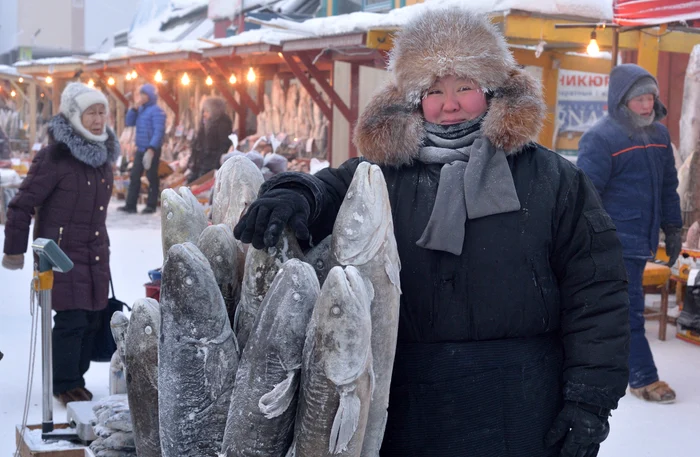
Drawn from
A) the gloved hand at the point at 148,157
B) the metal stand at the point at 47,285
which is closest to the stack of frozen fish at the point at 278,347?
the metal stand at the point at 47,285

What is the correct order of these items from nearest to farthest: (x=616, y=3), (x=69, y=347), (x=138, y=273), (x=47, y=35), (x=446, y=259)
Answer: (x=446, y=259), (x=69, y=347), (x=616, y=3), (x=138, y=273), (x=47, y=35)

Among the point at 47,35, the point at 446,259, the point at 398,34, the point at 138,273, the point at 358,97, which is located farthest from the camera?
the point at 47,35

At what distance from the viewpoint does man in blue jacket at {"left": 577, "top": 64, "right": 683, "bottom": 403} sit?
4.52 meters

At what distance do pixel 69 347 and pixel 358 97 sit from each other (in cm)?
577

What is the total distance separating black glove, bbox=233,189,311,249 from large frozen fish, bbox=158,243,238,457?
4.7 inches

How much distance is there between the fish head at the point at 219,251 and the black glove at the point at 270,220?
205mm

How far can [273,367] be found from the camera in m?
1.75

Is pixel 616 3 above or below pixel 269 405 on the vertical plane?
above

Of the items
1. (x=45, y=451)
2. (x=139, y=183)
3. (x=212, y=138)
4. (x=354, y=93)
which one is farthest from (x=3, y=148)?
(x=45, y=451)

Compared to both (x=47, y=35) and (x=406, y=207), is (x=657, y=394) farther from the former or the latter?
(x=47, y=35)

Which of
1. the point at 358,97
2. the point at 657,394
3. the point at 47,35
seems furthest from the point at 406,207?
the point at 47,35

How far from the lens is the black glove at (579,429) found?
6.69 feet

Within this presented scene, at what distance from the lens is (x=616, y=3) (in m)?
5.55

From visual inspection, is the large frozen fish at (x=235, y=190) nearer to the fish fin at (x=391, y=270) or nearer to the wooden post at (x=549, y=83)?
the fish fin at (x=391, y=270)
